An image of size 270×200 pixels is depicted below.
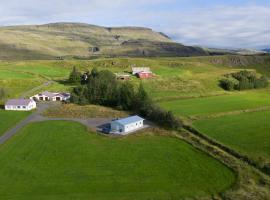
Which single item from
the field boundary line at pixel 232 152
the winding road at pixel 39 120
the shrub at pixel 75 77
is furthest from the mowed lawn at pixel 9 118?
the shrub at pixel 75 77

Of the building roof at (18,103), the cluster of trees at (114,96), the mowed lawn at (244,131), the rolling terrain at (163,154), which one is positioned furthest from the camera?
the building roof at (18,103)

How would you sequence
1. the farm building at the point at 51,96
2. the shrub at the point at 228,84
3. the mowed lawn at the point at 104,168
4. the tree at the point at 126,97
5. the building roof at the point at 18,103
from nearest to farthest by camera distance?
the mowed lawn at the point at 104,168 < the tree at the point at 126,97 < the building roof at the point at 18,103 < the farm building at the point at 51,96 < the shrub at the point at 228,84

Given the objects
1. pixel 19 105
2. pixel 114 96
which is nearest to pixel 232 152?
pixel 114 96

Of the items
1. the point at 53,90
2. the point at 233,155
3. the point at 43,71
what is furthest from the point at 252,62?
the point at 233,155

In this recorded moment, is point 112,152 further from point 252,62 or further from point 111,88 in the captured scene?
point 252,62

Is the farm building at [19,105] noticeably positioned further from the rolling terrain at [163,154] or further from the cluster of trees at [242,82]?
the cluster of trees at [242,82]

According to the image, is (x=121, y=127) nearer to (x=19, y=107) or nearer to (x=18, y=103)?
(x=19, y=107)
